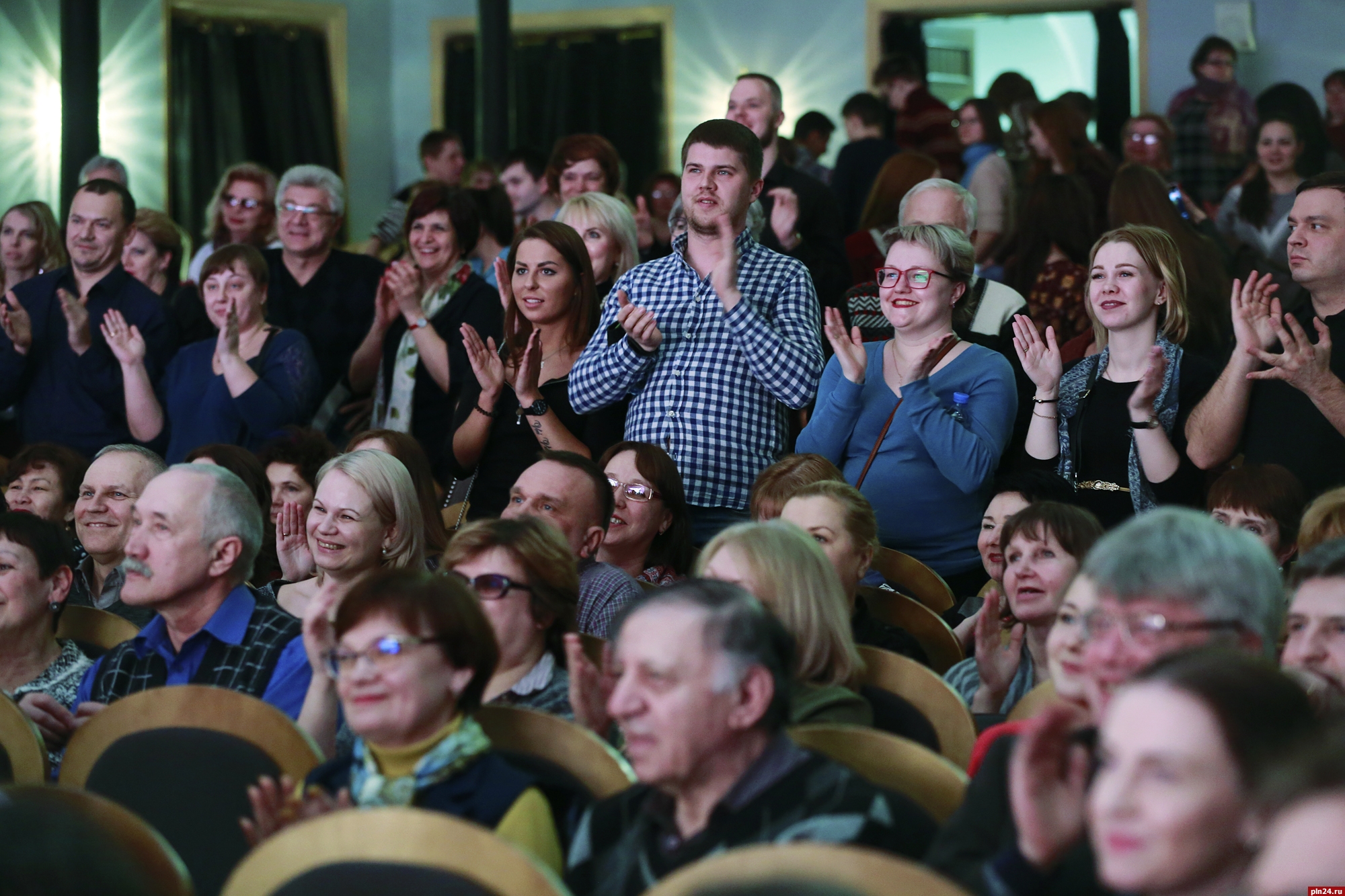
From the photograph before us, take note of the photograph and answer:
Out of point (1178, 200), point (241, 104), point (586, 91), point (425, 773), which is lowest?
point (425, 773)

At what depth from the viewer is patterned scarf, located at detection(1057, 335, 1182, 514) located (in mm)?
3467

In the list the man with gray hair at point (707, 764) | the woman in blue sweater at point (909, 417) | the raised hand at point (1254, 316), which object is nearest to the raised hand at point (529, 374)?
Answer: the woman in blue sweater at point (909, 417)

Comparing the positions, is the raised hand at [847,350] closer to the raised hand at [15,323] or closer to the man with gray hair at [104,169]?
the raised hand at [15,323]

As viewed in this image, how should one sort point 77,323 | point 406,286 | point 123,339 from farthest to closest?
point 77,323 < point 123,339 < point 406,286

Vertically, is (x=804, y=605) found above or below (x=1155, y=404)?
below

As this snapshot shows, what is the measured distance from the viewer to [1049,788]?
162 cm

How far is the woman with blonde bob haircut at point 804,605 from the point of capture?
2.33 metres

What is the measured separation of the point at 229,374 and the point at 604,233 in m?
1.20

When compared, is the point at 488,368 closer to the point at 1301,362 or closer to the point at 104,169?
the point at 1301,362

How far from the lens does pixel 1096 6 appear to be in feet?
29.2

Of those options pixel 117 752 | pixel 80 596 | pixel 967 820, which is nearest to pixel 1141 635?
pixel 967 820

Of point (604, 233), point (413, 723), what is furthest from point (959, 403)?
point (413, 723)

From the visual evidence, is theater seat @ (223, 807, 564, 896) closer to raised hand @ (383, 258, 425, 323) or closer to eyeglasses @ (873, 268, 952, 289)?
eyeglasses @ (873, 268, 952, 289)

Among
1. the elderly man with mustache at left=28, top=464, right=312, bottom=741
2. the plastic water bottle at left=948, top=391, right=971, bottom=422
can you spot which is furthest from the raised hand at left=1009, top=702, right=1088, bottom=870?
the plastic water bottle at left=948, top=391, right=971, bottom=422
